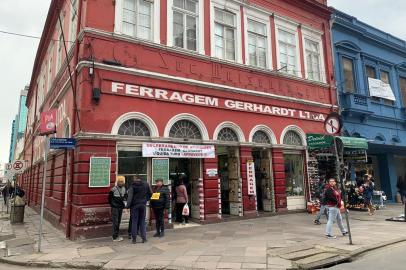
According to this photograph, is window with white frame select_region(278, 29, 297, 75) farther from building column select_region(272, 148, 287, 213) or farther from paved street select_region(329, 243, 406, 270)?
paved street select_region(329, 243, 406, 270)

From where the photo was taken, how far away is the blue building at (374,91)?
722 inches

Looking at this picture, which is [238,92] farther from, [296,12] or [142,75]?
[296,12]

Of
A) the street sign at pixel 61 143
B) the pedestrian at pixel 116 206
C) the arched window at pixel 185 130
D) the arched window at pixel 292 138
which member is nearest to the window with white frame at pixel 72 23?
the street sign at pixel 61 143

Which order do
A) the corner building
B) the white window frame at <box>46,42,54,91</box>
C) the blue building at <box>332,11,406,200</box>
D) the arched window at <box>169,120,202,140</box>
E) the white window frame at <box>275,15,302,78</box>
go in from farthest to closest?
the blue building at <box>332,11,406,200</box> < the white window frame at <box>46,42,54,91</box> < the white window frame at <box>275,15,302,78</box> < the arched window at <box>169,120,202,140</box> < the corner building

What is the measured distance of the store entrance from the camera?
40.8 ft

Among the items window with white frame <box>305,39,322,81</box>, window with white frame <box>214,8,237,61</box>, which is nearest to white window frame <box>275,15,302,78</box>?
window with white frame <box>305,39,322,81</box>

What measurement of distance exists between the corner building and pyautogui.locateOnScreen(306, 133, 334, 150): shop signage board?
1.07ft

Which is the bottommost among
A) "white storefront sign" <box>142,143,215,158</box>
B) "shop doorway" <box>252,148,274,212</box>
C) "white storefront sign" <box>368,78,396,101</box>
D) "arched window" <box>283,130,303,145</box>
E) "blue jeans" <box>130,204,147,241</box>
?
"blue jeans" <box>130,204,147,241</box>

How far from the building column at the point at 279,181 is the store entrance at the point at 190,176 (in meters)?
3.71

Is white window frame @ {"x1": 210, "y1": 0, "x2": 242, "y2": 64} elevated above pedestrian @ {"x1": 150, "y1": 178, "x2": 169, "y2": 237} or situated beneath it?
elevated above

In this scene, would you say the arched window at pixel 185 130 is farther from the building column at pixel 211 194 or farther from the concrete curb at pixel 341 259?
the concrete curb at pixel 341 259

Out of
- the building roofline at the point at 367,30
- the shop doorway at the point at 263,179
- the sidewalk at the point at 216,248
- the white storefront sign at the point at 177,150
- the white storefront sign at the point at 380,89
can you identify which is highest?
the building roofline at the point at 367,30

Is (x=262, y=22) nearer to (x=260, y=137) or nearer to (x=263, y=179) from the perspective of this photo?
(x=260, y=137)

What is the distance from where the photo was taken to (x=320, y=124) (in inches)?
658
